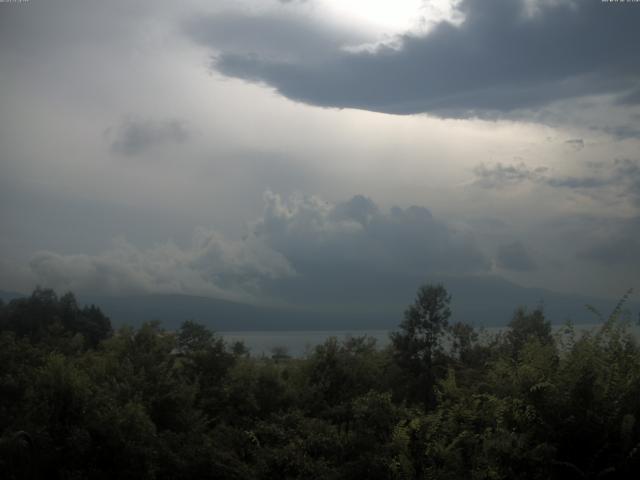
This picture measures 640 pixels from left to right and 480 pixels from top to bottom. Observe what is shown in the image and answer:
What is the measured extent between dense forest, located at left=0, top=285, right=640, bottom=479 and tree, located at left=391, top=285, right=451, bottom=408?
67.6 feet

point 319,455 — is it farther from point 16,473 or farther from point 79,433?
point 16,473

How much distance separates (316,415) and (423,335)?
95.2ft

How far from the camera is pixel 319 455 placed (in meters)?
13.1

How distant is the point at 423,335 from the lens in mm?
46094

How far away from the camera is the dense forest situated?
28.1 feet

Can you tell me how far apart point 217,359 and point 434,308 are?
26347mm

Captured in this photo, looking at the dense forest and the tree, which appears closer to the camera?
the dense forest

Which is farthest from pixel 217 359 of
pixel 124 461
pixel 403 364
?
pixel 403 364

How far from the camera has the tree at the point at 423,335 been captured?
43.7 meters

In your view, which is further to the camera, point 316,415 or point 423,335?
point 423,335

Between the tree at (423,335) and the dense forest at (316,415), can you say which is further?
the tree at (423,335)

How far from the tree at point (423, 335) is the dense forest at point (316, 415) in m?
20.6

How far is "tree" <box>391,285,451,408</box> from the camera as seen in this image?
43688mm

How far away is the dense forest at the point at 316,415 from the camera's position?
28.1 feet
